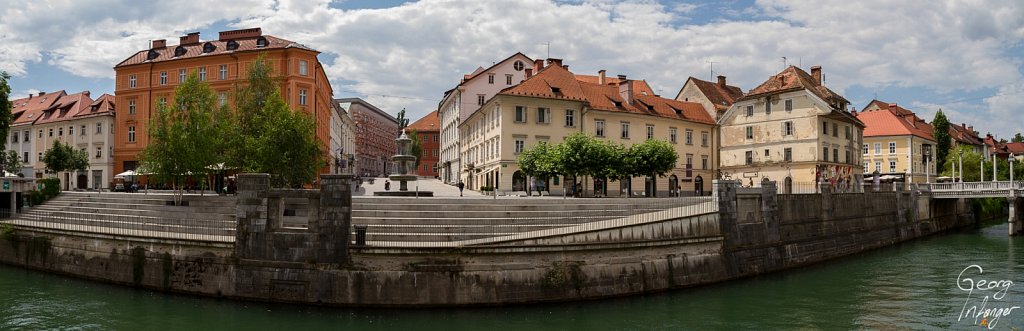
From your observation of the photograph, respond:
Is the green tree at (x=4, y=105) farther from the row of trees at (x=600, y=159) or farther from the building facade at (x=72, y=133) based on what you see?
the row of trees at (x=600, y=159)

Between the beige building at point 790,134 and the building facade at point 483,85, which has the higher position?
the building facade at point 483,85

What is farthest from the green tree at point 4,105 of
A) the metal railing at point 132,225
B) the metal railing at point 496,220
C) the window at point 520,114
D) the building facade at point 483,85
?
the building facade at point 483,85

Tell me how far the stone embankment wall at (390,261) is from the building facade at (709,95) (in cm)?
3562

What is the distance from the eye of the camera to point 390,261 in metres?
21.7

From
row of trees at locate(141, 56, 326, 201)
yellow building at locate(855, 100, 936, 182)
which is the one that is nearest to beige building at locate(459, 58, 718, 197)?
row of trees at locate(141, 56, 326, 201)

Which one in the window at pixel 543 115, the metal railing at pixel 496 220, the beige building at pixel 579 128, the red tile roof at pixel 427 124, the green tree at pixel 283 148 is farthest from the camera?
the red tile roof at pixel 427 124

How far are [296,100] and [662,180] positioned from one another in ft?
101

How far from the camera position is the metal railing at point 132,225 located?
2516cm

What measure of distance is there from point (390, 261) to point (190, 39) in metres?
44.5

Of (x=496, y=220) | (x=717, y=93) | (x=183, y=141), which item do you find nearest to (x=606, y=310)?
(x=496, y=220)

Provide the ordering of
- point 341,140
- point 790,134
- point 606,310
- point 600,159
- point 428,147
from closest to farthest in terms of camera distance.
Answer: point 606,310
point 600,159
point 790,134
point 341,140
point 428,147

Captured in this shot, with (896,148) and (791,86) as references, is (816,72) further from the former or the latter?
(896,148)

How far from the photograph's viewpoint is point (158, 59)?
182 feet

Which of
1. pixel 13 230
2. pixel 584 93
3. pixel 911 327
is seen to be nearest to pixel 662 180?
pixel 584 93
